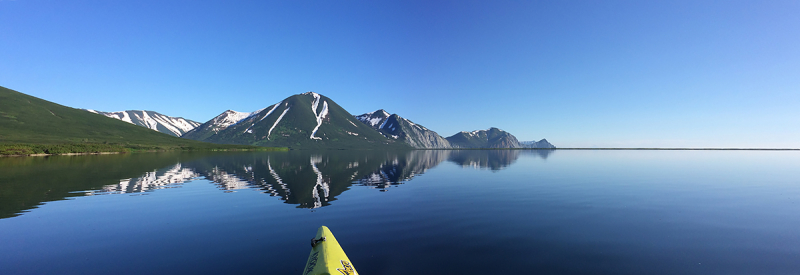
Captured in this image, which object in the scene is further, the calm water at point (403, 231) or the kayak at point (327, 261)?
the calm water at point (403, 231)

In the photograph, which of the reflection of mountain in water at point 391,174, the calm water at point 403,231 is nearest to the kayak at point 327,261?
the calm water at point 403,231

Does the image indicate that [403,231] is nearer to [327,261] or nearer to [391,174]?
[327,261]

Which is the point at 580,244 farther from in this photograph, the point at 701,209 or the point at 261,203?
the point at 261,203

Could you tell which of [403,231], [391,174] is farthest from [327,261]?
[391,174]

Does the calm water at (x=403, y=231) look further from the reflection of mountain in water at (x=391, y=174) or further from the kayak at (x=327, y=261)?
the reflection of mountain in water at (x=391, y=174)

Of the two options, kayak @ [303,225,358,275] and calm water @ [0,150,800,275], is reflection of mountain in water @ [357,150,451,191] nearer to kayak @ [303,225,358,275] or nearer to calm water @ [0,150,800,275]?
calm water @ [0,150,800,275]

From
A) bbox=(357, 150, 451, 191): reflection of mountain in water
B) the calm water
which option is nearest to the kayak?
the calm water

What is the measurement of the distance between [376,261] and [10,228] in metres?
22.4

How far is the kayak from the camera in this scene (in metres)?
9.40

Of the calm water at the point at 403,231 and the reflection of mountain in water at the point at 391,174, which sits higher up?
the reflection of mountain in water at the point at 391,174

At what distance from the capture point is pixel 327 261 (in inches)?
390

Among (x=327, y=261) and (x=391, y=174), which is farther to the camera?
(x=391, y=174)

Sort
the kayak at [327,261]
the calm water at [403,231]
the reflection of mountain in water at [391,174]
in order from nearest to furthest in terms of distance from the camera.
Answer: the kayak at [327,261] → the calm water at [403,231] → the reflection of mountain in water at [391,174]

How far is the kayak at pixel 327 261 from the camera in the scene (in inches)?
370
